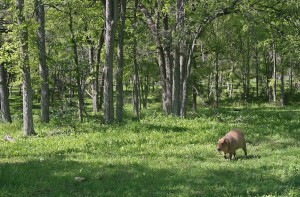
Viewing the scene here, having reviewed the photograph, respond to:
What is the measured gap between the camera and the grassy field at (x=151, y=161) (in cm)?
615

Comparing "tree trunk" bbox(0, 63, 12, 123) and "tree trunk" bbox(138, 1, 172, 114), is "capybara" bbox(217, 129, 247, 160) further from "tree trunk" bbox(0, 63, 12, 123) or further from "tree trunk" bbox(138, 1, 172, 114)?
"tree trunk" bbox(0, 63, 12, 123)

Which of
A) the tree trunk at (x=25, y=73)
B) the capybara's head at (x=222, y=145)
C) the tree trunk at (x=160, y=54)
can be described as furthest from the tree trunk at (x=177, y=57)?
the capybara's head at (x=222, y=145)

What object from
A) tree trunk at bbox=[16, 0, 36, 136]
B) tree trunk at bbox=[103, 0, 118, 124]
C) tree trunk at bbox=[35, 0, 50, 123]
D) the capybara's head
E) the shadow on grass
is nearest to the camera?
the shadow on grass

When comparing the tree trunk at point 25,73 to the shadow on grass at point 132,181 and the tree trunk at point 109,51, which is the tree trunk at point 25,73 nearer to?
the tree trunk at point 109,51

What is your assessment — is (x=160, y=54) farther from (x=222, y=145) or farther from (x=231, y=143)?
(x=222, y=145)

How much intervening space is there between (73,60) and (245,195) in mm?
14479

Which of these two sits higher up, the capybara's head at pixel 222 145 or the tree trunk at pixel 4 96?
the tree trunk at pixel 4 96

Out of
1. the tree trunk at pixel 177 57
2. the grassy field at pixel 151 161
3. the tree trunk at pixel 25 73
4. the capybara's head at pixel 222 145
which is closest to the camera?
the grassy field at pixel 151 161

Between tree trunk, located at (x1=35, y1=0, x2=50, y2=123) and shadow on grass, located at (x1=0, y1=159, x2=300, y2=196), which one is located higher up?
tree trunk, located at (x1=35, y1=0, x2=50, y2=123)

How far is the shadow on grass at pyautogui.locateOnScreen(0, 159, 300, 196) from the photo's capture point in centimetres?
590

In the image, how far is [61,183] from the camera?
21.7ft

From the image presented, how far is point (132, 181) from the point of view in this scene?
6.77m

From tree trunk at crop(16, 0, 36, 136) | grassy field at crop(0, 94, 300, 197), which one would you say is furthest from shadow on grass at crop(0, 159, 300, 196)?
tree trunk at crop(16, 0, 36, 136)

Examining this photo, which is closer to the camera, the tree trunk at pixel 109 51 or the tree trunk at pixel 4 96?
the tree trunk at pixel 109 51
